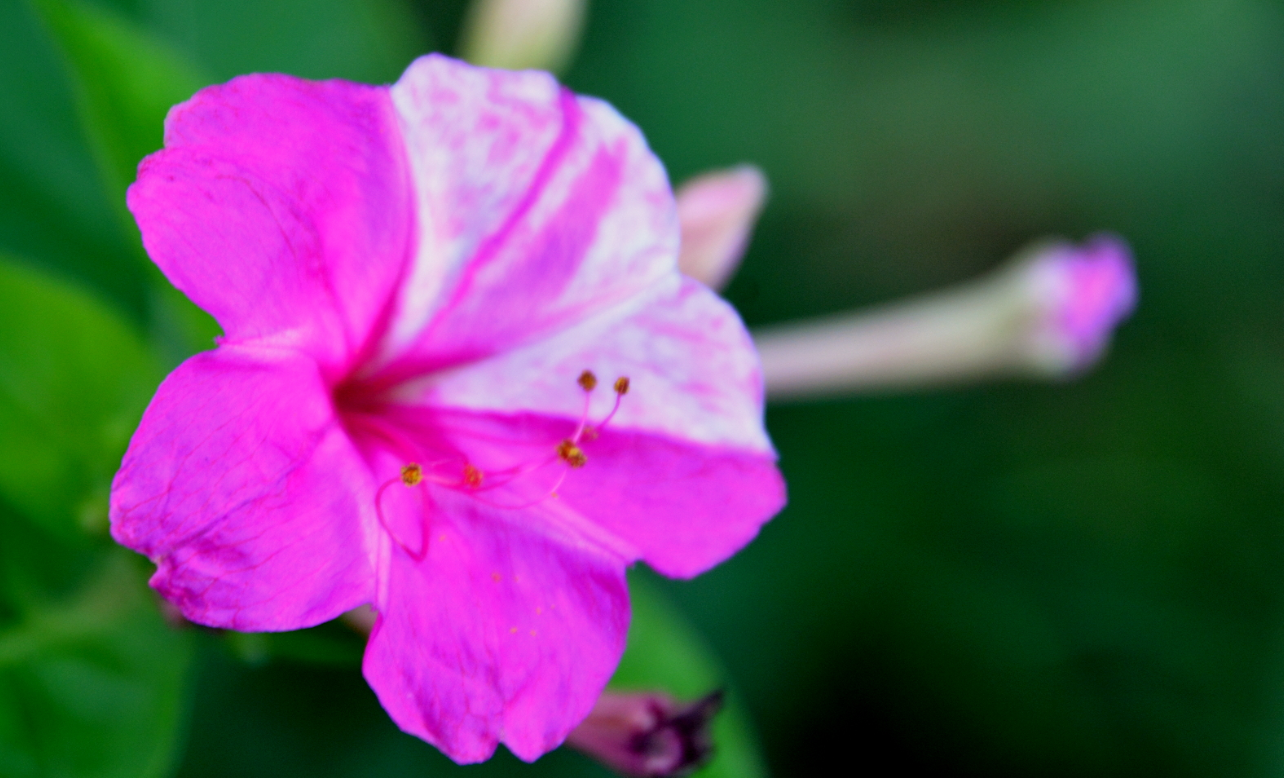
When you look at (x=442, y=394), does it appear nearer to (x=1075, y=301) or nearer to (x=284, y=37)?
(x=284, y=37)

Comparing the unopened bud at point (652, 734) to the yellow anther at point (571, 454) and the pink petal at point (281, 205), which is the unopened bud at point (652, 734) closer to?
the yellow anther at point (571, 454)

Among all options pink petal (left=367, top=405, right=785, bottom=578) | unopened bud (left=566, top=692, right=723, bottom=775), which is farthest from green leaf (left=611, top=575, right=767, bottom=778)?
pink petal (left=367, top=405, right=785, bottom=578)

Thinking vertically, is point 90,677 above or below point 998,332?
below

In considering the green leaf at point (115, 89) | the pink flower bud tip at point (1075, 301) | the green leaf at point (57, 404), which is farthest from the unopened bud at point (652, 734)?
the pink flower bud tip at point (1075, 301)

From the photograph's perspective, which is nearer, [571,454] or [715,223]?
[571,454]

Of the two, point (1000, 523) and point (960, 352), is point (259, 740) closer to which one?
point (960, 352)

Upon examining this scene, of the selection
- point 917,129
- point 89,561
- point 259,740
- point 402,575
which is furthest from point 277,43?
point 917,129

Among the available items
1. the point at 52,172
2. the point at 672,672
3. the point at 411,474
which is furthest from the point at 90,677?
the point at 52,172
